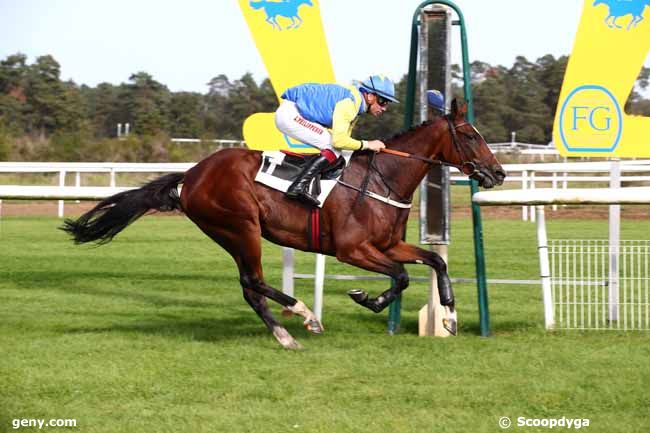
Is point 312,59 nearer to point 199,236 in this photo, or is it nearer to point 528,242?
point 528,242

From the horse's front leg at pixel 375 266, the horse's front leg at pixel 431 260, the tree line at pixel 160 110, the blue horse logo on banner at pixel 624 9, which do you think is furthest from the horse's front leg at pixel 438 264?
the tree line at pixel 160 110

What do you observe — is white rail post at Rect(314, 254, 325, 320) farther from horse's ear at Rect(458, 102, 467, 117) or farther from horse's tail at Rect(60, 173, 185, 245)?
horse's ear at Rect(458, 102, 467, 117)

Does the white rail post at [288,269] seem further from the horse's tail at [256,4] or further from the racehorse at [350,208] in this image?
the horse's tail at [256,4]

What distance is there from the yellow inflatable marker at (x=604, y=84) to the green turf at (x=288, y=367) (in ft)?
4.57

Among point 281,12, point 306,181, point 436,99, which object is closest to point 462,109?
point 436,99

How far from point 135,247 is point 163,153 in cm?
1516

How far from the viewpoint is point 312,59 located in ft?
24.6

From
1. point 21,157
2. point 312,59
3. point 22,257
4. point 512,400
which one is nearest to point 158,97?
point 21,157

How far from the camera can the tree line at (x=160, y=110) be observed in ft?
96.6

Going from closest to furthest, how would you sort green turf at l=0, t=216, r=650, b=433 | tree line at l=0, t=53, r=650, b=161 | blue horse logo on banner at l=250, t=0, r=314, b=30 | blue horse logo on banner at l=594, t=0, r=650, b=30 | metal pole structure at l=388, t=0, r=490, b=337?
1. green turf at l=0, t=216, r=650, b=433
2. metal pole structure at l=388, t=0, r=490, b=337
3. blue horse logo on banner at l=594, t=0, r=650, b=30
4. blue horse logo on banner at l=250, t=0, r=314, b=30
5. tree line at l=0, t=53, r=650, b=161

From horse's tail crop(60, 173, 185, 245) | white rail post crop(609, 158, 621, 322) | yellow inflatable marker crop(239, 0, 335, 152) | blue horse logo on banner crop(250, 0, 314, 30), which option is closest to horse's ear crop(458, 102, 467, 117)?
white rail post crop(609, 158, 621, 322)

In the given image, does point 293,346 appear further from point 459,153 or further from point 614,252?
point 614,252

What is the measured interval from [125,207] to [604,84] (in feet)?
11.4

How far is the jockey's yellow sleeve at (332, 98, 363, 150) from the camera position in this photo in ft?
20.6
